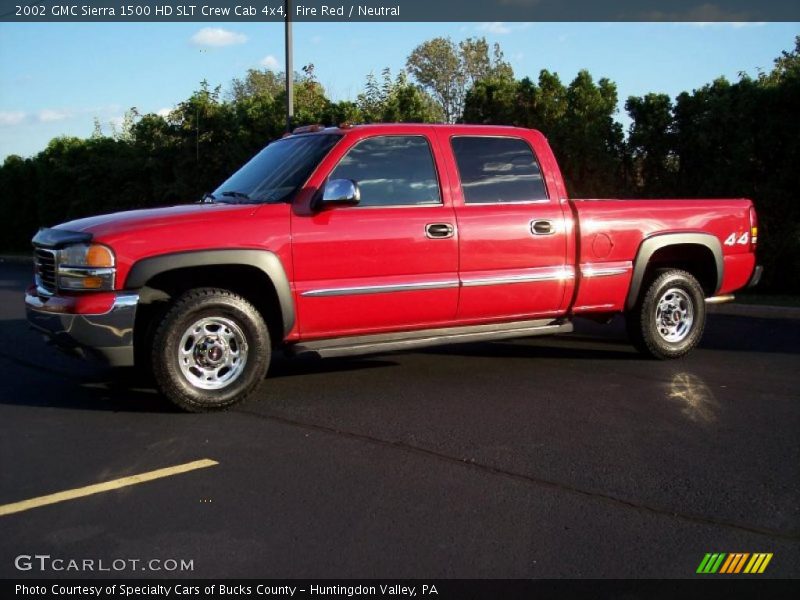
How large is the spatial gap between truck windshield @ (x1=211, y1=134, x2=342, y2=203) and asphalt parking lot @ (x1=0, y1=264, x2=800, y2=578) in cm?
151

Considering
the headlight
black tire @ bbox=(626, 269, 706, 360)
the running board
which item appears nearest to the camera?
the headlight

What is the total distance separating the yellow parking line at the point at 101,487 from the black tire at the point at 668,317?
14.0 feet

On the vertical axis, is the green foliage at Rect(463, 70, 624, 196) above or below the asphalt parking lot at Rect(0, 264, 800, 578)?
above

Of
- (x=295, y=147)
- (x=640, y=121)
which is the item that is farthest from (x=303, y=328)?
(x=640, y=121)

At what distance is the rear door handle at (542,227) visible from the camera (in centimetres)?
686

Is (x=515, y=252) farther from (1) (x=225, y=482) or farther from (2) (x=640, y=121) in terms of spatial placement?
(2) (x=640, y=121)

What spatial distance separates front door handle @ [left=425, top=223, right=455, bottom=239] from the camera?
6426 millimetres

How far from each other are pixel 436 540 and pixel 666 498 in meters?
1.28

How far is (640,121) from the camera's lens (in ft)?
44.2

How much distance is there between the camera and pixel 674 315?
7.76m

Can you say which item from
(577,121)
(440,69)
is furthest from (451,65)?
(577,121)

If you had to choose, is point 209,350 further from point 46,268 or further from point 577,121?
point 577,121

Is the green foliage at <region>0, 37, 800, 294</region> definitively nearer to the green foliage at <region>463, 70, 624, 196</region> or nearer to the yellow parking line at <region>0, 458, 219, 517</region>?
the green foliage at <region>463, 70, 624, 196</region>

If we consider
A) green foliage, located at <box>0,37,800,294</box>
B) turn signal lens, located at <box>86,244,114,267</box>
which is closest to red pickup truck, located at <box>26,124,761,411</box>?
turn signal lens, located at <box>86,244,114,267</box>
